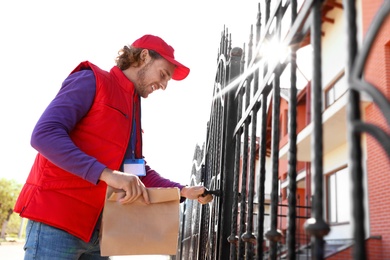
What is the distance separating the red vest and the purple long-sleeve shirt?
0.05 meters

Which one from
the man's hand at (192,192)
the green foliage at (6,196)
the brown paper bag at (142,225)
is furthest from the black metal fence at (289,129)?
the green foliage at (6,196)

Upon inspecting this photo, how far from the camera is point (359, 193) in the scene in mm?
644

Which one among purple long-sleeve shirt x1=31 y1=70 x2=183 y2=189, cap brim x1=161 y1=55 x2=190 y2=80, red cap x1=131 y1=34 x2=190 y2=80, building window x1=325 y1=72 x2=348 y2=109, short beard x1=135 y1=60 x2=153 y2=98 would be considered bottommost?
purple long-sleeve shirt x1=31 y1=70 x2=183 y2=189

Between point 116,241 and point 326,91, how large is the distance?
11.5 meters

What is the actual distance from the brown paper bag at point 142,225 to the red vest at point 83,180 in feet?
0.46

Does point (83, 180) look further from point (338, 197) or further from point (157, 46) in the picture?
point (338, 197)

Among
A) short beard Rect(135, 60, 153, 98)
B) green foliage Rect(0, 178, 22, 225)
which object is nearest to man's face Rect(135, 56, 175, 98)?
short beard Rect(135, 60, 153, 98)

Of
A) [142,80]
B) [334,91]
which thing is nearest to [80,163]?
[142,80]

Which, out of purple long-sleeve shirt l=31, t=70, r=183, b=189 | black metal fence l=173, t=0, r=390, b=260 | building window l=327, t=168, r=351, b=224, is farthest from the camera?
building window l=327, t=168, r=351, b=224

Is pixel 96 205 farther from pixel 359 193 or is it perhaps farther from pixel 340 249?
pixel 340 249

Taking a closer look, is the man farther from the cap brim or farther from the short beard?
the cap brim

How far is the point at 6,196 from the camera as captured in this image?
151ft

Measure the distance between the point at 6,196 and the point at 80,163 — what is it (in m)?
49.9

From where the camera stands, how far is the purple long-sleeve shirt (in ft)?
5.03
